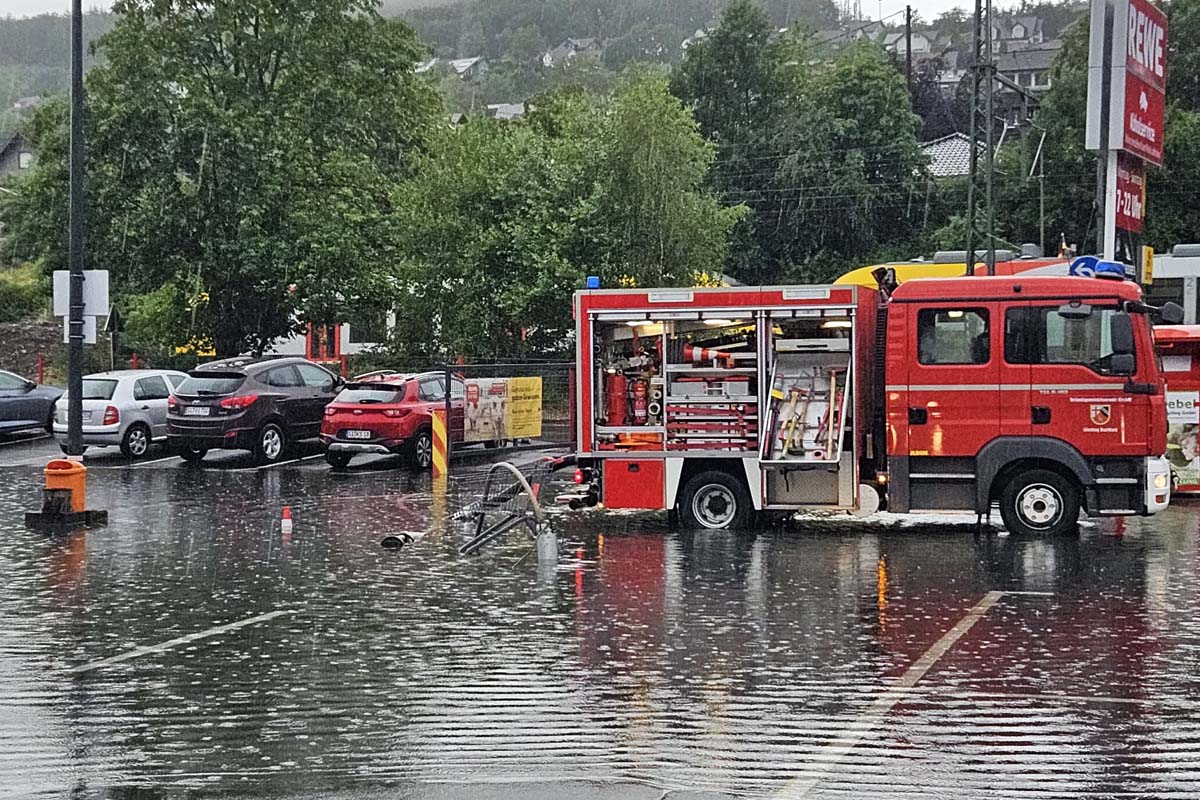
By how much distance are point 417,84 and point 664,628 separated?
3907 cm

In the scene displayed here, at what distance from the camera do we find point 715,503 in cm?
1778

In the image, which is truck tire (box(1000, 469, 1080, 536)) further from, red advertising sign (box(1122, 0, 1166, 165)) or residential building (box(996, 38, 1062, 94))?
residential building (box(996, 38, 1062, 94))

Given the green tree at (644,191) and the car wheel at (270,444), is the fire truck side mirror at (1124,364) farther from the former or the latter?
the green tree at (644,191)

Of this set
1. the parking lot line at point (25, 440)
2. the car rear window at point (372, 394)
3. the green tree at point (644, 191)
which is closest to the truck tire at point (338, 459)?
the car rear window at point (372, 394)

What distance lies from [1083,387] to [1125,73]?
30.5 ft

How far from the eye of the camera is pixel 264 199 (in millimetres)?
40125

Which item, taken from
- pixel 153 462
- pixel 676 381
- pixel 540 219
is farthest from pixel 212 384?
pixel 676 381

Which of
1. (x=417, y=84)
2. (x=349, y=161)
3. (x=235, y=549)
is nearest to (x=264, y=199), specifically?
(x=349, y=161)

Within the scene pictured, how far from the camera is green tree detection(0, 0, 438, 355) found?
3941 cm

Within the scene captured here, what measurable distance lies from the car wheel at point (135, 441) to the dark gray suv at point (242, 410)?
0.97 meters

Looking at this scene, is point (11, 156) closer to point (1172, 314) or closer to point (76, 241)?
point (76, 241)

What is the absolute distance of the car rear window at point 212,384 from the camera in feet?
90.2

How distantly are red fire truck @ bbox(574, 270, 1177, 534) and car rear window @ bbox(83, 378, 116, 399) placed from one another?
1423 cm

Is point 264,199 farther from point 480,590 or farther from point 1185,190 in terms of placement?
point 1185,190
